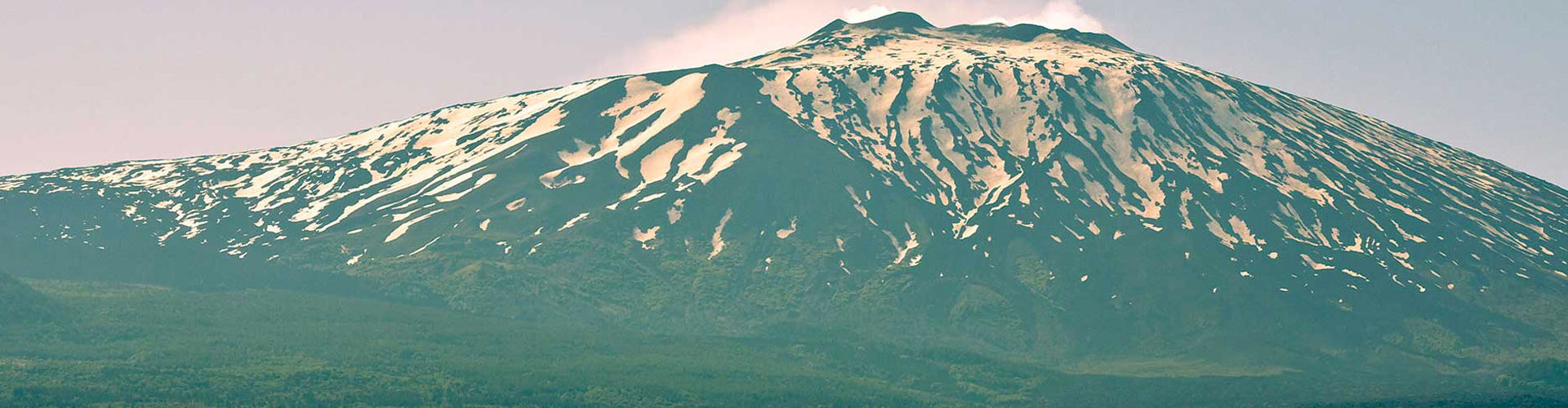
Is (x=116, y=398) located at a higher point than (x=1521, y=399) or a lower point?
higher

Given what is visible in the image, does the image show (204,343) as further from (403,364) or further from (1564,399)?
(1564,399)

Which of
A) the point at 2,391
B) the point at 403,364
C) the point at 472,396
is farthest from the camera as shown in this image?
the point at 403,364

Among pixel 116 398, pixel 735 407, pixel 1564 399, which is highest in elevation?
pixel 116 398

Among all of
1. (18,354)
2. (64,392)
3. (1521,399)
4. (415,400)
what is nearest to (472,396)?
(415,400)

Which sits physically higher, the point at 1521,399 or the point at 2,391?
the point at 2,391

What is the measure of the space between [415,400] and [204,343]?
3801cm

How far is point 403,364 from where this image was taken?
195m

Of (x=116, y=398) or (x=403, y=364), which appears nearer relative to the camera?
(x=116, y=398)

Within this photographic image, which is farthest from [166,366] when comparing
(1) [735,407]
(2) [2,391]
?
(1) [735,407]

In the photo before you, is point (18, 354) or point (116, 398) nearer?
point (116, 398)

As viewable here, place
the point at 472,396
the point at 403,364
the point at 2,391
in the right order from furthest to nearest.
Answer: the point at 403,364
the point at 472,396
the point at 2,391

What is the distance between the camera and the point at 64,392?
16862 cm

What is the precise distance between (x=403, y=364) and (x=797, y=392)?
48.1 meters

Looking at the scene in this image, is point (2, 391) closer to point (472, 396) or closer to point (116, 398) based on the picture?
point (116, 398)
